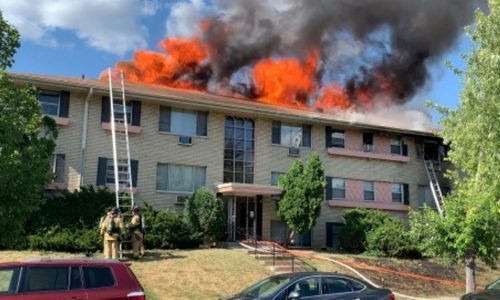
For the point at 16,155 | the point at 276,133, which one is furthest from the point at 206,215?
the point at 16,155

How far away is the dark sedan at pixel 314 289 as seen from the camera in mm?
10508

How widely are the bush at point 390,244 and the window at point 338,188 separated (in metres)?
3.72

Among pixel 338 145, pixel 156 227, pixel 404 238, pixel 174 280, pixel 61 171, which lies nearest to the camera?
pixel 174 280

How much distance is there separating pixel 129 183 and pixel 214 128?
501 cm

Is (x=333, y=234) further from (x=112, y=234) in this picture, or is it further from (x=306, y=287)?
(x=306, y=287)

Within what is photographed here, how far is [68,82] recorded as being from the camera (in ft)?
75.1

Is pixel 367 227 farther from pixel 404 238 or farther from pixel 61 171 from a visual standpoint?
pixel 61 171

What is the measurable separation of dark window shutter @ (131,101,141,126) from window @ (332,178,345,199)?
993cm

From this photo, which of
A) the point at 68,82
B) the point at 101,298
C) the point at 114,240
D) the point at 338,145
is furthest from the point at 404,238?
the point at 101,298

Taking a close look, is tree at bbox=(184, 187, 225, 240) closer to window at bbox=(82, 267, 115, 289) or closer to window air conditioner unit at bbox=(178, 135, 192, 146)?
window air conditioner unit at bbox=(178, 135, 192, 146)

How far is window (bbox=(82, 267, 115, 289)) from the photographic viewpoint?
8938mm

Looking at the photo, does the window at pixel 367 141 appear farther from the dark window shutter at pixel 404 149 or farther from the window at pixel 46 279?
the window at pixel 46 279

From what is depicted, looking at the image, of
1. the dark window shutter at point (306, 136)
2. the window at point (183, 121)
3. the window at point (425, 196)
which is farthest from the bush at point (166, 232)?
the window at point (425, 196)

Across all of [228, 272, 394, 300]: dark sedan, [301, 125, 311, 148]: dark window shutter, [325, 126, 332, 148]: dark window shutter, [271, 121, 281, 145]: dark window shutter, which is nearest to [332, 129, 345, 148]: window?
[325, 126, 332, 148]: dark window shutter
